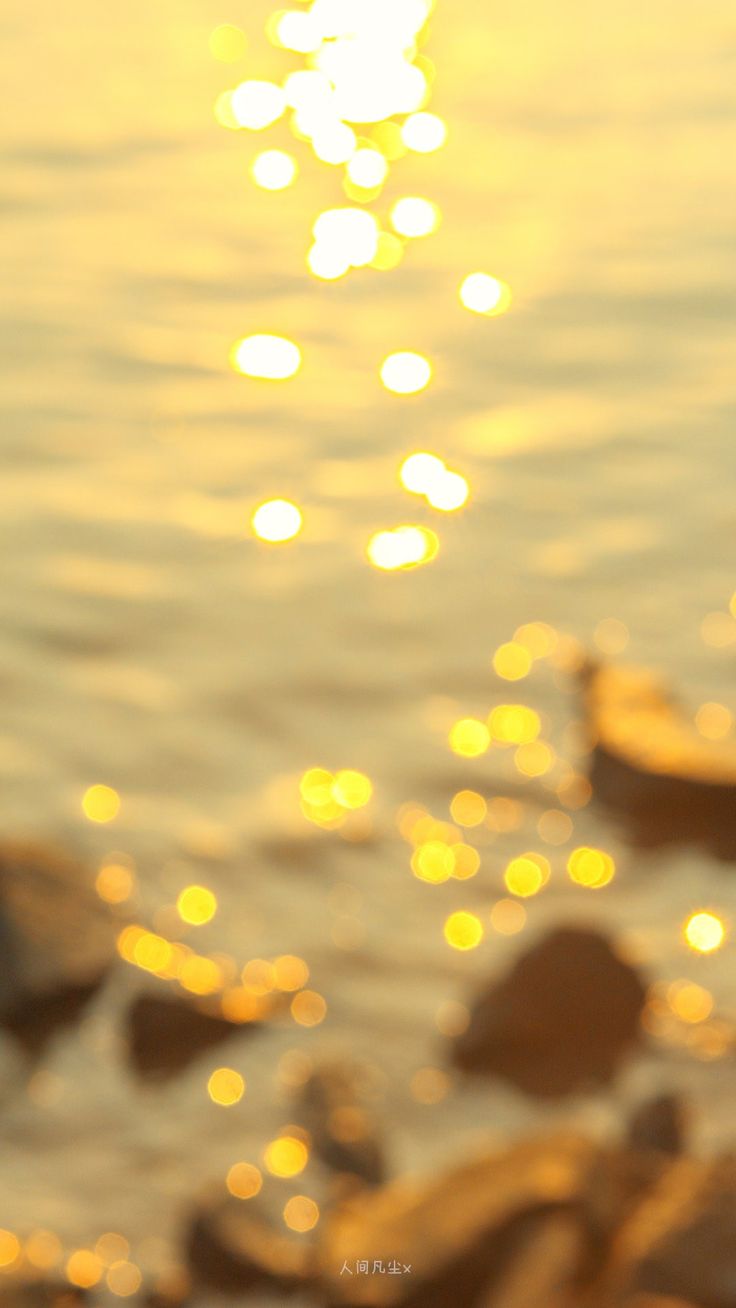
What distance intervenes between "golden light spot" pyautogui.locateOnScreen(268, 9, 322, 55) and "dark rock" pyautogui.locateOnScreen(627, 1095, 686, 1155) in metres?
7.41

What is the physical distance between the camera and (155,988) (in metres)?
4.77

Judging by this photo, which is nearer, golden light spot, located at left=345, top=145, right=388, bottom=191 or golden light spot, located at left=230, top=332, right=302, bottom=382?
golden light spot, located at left=230, top=332, right=302, bottom=382

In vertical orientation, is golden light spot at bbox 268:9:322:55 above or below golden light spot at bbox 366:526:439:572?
above

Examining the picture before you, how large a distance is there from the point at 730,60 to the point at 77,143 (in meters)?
3.09

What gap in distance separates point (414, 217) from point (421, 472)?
85.1 inches

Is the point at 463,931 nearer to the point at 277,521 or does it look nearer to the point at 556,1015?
the point at 556,1015

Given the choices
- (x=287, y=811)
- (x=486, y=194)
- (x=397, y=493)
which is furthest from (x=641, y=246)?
(x=287, y=811)

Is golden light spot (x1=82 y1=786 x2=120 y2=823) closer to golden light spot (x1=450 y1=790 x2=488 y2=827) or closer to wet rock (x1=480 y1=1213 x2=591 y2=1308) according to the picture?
golden light spot (x1=450 y1=790 x2=488 y2=827)

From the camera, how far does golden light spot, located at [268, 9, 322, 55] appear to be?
35.4 ft

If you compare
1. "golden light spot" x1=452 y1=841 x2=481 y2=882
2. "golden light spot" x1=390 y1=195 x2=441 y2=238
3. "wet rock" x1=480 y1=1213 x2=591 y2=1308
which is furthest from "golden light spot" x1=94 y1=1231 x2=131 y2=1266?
"golden light spot" x1=390 y1=195 x2=441 y2=238

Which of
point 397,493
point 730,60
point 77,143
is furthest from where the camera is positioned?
point 730,60

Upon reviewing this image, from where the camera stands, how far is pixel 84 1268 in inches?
158

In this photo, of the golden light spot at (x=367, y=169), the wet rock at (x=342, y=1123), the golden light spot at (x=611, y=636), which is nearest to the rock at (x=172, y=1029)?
the wet rock at (x=342, y=1123)

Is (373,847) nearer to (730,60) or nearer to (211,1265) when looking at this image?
(211,1265)
